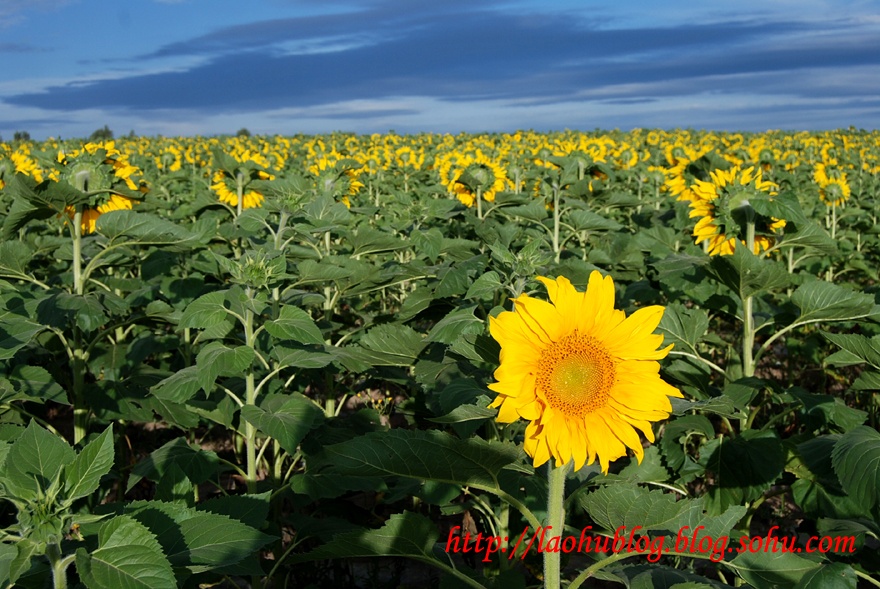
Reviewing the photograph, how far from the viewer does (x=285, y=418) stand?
2.62 metres

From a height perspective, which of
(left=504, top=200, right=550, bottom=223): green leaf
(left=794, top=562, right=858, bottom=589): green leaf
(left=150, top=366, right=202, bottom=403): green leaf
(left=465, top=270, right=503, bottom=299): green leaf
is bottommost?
(left=794, top=562, right=858, bottom=589): green leaf

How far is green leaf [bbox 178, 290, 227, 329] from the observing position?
2738 mm

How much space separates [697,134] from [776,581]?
37.2m

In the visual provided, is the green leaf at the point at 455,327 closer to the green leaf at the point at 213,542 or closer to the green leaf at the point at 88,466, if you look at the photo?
the green leaf at the point at 213,542

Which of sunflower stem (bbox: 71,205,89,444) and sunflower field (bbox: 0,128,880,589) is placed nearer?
sunflower field (bbox: 0,128,880,589)

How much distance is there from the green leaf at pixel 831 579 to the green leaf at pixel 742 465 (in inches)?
46.2

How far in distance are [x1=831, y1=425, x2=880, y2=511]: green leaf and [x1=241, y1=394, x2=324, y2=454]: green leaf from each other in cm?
161

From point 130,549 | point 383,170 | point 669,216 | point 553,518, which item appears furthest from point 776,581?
point 383,170

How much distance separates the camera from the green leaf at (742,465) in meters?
2.98

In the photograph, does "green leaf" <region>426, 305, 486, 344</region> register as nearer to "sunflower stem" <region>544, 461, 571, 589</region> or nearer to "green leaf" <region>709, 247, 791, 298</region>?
"sunflower stem" <region>544, 461, 571, 589</region>

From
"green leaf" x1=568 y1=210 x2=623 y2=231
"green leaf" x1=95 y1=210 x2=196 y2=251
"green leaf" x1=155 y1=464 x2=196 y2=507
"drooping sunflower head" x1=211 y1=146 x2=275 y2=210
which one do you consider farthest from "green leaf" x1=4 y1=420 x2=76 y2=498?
"drooping sunflower head" x1=211 y1=146 x2=275 y2=210

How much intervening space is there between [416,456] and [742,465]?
169cm

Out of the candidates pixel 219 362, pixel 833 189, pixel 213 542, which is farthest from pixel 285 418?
pixel 833 189

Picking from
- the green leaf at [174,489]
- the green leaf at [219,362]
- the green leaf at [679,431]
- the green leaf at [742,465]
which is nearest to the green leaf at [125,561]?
the green leaf at [174,489]
